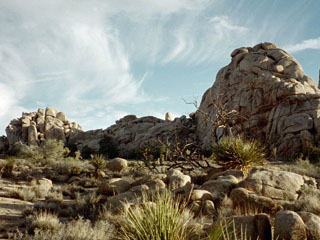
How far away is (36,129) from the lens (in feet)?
171

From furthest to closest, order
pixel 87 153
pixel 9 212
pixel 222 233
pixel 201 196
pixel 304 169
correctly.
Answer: pixel 87 153 → pixel 304 169 → pixel 9 212 → pixel 201 196 → pixel 222 233

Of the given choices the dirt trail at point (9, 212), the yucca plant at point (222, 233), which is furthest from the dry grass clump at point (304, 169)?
the dirt trail at point (9, 212)

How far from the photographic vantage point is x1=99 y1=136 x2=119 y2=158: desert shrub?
42969 mm

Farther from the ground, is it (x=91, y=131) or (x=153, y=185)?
(x=91, y=131)

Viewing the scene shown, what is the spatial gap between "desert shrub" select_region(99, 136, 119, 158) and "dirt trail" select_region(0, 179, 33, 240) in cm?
3032

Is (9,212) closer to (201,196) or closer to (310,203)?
(201,196)

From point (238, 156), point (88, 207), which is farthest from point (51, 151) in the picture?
point (238, 156)

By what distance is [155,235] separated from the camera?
4051 millimetres

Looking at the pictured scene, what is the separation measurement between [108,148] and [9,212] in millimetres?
35070

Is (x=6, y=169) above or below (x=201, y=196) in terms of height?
above

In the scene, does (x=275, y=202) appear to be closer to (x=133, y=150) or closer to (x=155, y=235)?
(x=155, y=235)

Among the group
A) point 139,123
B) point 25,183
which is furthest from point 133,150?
point 25,183

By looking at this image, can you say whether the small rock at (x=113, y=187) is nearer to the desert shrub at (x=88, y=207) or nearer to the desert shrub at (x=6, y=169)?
the desert shrub at (x=88, y=207)

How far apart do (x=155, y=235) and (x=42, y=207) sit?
638cm
